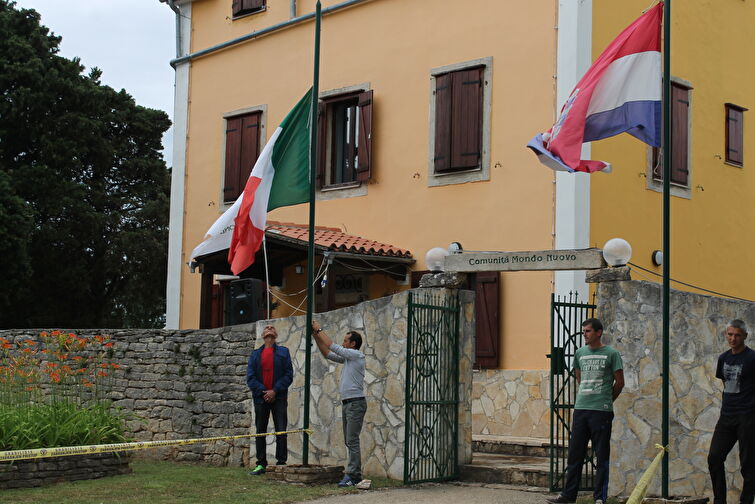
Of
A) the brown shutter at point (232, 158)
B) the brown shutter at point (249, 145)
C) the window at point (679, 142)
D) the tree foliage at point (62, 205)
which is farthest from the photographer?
the tree foliage at point (62, 205)

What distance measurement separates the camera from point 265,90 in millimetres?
18984

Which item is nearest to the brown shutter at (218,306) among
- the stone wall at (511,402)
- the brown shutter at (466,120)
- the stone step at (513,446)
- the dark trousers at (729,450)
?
the brown shutter at (466,120)

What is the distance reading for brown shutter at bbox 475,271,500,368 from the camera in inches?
590

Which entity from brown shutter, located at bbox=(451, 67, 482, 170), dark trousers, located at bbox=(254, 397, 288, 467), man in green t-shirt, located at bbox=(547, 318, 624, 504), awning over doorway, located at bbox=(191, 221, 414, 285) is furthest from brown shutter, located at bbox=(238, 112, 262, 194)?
man in green t-shirt, located at bbox=(547, 318, 624, 504)

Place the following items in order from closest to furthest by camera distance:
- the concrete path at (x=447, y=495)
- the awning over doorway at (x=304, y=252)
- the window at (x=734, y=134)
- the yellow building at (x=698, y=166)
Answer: the concrete path at (x=447, y=495) → the yellow building at (x=698, y=166) → the awning over doorway at (x=304, y=252) → the window at (x=734, y=134)

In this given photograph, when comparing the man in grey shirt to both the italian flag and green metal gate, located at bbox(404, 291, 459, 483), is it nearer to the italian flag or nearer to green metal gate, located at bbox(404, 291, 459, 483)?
green metal gate, located at bbox(404, 291, 459, 483)

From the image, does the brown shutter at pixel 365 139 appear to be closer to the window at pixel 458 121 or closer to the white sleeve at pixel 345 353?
the window at pixel 458 121

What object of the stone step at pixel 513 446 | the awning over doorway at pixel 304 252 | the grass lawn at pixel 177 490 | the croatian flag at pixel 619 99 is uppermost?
the croatian flag at pixel 619 99

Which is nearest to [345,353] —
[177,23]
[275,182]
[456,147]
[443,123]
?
[275,182]

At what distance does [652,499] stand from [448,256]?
3748mm

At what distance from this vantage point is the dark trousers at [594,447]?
945cm

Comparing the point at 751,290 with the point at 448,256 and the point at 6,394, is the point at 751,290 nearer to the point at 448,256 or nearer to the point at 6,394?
the point at 448,256

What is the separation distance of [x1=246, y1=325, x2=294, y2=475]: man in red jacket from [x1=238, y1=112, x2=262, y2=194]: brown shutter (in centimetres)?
711

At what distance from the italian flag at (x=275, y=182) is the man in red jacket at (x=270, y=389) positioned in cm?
116
